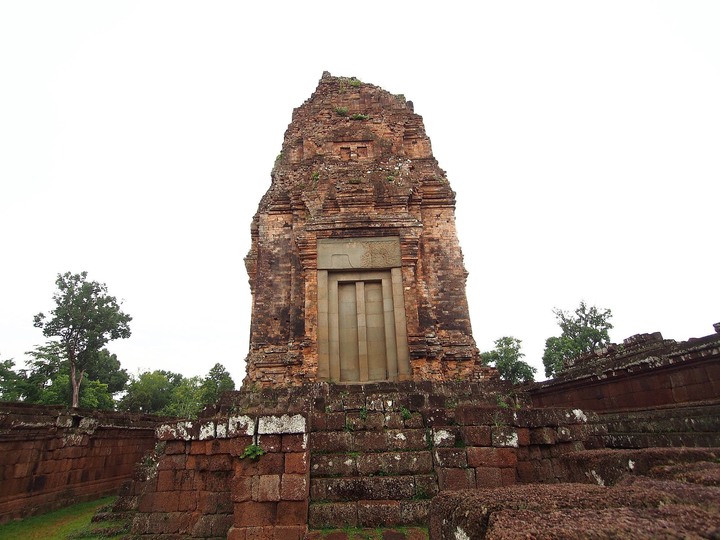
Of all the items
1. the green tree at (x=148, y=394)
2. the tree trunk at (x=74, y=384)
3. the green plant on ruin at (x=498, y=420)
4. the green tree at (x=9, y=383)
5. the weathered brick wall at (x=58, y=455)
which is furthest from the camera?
the green tree at (x=148, y=394)

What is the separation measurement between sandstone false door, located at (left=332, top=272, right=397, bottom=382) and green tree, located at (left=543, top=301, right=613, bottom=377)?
32.4 meters

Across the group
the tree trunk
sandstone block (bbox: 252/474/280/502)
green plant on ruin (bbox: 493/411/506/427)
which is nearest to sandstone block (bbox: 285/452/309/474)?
sandstone block (bbox: 252/474/280/502)

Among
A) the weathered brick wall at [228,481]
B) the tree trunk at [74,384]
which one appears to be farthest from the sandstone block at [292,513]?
the tree trunk at [74,384]

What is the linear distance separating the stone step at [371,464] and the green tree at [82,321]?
37.0m

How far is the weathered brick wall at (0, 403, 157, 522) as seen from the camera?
791 centimetres

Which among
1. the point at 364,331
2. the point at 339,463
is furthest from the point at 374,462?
the point at 364,331

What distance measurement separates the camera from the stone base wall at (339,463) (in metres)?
5.01

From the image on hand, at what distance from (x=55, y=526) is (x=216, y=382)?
5455cm

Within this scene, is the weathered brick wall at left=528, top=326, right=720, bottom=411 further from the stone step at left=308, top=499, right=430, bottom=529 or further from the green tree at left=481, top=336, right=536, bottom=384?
the green tree at left=481, top=336, right=536, bottom=384

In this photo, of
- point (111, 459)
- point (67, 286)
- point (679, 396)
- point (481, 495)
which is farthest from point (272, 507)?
point (67, 286)

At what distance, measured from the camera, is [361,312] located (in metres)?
10.9

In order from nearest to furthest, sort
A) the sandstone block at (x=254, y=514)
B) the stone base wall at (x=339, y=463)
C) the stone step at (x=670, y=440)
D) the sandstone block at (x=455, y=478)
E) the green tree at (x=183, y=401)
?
the sandstone block at (x=254, y=514) < the stone base wall at (x=339, y=463) < the sandstone block at (x=455, y=478) < the stone step at (x=670, y=440) < the green tree at (x=183, y=401)

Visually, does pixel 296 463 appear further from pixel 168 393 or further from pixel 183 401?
pixel 168 393

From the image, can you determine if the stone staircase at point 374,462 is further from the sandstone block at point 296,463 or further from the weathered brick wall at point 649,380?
the weathered brick wall at point 649,380
